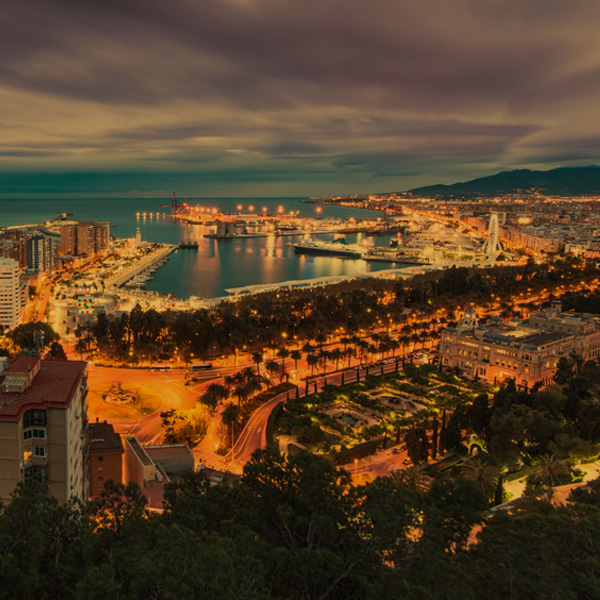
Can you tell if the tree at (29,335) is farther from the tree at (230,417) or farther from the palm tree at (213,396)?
the tree at (230,417)

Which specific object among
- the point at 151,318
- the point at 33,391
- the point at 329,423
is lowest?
the point at 329,423

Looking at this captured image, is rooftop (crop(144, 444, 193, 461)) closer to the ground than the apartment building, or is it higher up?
closer to the ground

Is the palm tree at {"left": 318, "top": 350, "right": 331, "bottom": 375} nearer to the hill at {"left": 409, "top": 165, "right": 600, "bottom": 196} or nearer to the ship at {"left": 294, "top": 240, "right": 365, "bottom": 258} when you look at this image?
the ship at {"left": 294, "top": 240, "right": 365, "bottom": 258}

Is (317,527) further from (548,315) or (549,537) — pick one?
(548,315)

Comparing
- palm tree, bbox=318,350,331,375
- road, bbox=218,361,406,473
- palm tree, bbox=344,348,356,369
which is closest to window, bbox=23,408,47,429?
road, bbox=218,361,406,473

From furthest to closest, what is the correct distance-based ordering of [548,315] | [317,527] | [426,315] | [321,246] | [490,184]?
[490,184] → [321,246] → [426,315] → [548,315] → [317,527]

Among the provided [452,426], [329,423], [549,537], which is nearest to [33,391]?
[549,537]
